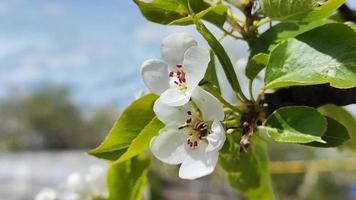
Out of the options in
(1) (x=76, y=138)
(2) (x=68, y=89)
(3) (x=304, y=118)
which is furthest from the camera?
(2) (x=68, y=89)

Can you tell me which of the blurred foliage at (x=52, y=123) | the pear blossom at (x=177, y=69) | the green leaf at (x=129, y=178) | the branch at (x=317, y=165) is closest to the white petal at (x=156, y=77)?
the pear blossom at (x=177, y=69)

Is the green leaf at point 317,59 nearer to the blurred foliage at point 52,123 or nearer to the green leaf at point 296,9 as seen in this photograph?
the green leaf at point 296,9

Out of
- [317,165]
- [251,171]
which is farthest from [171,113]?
[317,165]

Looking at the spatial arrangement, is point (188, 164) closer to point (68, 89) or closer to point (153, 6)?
point (153, 6)

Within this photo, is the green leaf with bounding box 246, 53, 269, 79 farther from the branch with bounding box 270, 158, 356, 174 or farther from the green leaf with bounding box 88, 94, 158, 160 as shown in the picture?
the branch with bounding box 270, 158, 356, 174

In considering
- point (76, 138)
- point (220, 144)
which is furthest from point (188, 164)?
point (76, 138)

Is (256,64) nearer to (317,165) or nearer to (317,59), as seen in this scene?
(317,59)
